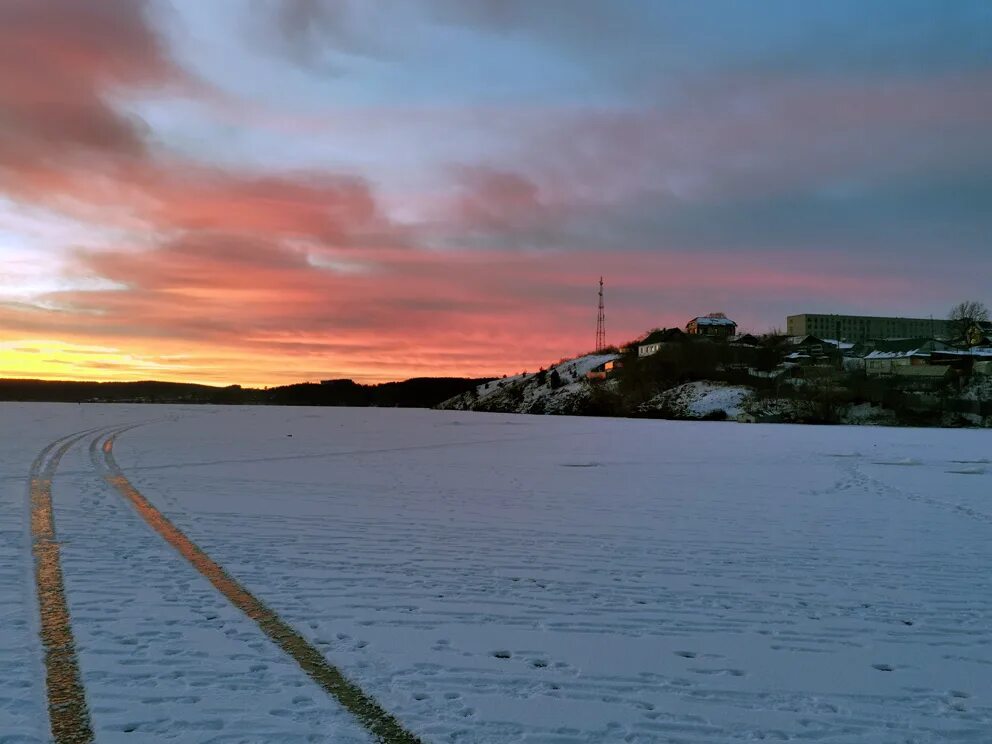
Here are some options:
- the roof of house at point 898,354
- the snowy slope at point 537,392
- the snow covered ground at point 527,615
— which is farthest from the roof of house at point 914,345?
the snow covered ground at point 527,615

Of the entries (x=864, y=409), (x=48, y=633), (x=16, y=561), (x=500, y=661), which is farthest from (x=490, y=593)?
(x=864, y=409)

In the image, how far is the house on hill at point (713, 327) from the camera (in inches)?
6216

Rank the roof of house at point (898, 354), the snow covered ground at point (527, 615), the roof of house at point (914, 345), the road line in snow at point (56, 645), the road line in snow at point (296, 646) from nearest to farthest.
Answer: the road line in snow at point (56, 645)
the road line in snow at point (296, 646)
the snow covered ground at point (527, 615)
the roof of house at point (898, 354)
the roof of house at point (914, 345)

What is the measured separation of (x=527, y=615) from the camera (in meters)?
7.60

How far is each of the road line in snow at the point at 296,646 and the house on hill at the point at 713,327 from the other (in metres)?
153

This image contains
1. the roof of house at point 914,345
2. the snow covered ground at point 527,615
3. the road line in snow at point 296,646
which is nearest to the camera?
the road line in snow at point 296,646

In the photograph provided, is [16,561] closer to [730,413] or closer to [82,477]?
[82,477]

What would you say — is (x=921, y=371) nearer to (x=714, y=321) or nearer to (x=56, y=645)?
(x=714, y=321)

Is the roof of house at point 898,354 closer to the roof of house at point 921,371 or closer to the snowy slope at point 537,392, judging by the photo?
the roof of house at point 921,371

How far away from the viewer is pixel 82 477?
19422 millimetres

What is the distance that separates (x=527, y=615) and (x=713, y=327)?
160 m

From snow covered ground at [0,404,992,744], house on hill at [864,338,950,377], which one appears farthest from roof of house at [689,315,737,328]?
snow covered ground at [0,404,992,744]

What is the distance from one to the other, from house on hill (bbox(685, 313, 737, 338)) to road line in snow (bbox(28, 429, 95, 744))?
504ft

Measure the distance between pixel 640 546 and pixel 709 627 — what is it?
13.4 ft
